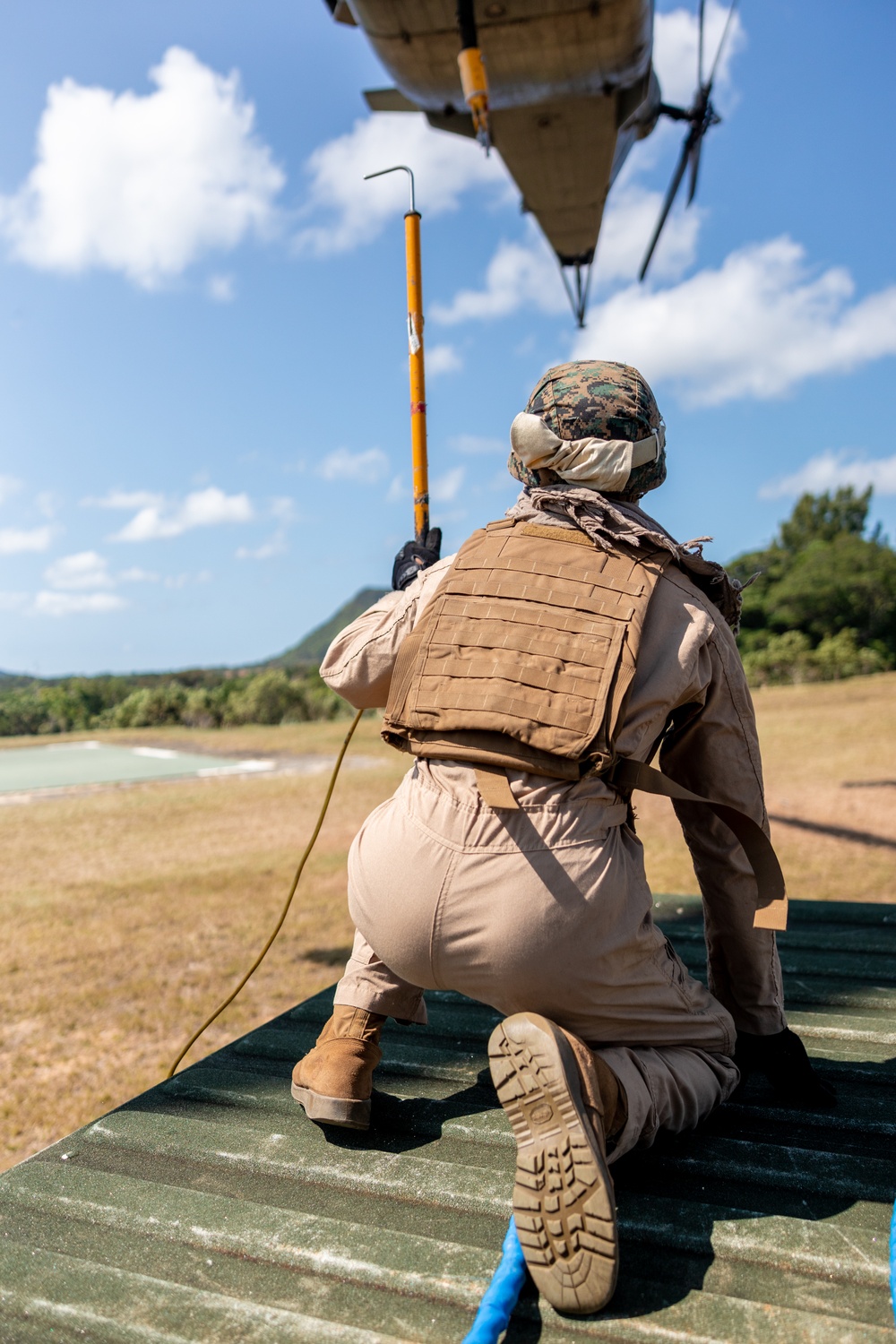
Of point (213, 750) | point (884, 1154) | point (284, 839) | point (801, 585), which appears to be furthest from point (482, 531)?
point (801, 585)

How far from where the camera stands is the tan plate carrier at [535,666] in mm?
1495

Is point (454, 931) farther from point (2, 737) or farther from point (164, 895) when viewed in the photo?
point (2, 737)

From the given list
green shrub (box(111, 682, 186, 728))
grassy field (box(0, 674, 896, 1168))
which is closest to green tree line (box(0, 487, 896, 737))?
green shrub (box(111, 682, 186, 728))

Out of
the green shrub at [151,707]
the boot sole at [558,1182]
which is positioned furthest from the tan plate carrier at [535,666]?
the green shrub at [151,707]

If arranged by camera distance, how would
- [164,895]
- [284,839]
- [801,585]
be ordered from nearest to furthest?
[164,895] < [284,839] < [801,585]

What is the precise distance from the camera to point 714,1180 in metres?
1.62

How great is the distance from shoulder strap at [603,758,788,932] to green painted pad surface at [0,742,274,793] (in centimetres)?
984

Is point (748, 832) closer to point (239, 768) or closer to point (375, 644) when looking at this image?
point (375, 644)

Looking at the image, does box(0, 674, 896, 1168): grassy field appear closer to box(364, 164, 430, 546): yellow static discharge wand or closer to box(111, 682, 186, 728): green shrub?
box(364, 164, 430, 546): yellow static discharge wand

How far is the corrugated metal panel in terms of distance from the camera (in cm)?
132

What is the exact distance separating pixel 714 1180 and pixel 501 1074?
52 centimetres

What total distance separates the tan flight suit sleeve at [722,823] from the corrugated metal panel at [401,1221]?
0.75ft

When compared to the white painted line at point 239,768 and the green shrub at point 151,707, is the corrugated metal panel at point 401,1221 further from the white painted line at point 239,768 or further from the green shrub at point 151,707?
the green shrub at point 151,707

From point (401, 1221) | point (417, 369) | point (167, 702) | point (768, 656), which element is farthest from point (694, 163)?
point (768, 656)
